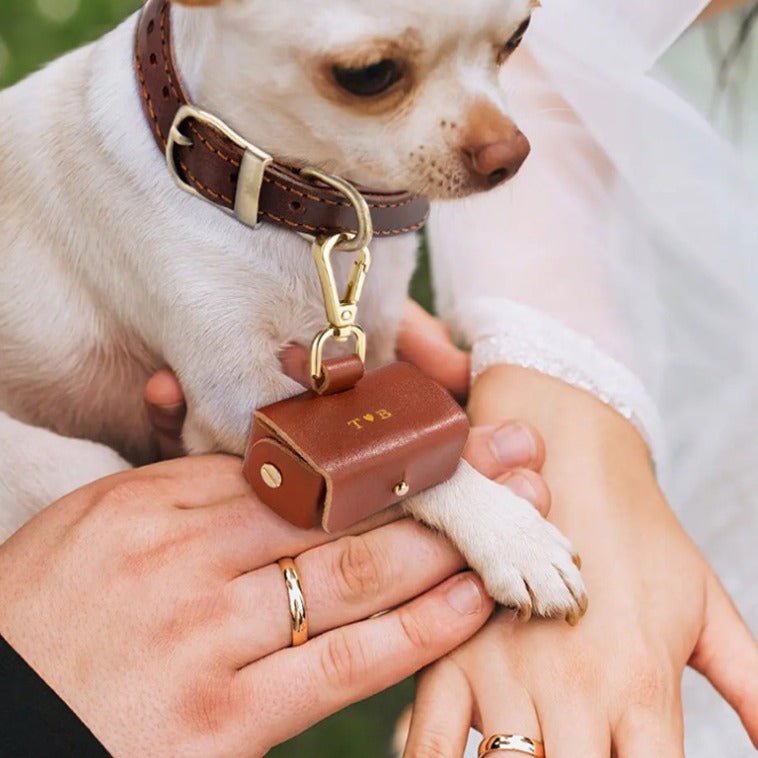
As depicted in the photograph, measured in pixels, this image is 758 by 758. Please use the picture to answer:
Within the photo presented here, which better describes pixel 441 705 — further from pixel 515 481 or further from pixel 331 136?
pixel 331 136

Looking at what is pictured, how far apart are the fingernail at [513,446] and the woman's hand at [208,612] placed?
0.14 meters

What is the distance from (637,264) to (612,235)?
0.20ft

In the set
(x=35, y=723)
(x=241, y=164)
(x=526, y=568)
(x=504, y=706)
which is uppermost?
(x=241, y=164)

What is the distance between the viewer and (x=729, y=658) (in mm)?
882

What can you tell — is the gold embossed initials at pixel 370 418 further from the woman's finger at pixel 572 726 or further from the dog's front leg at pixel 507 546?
the woman's finger at pixel 572 726

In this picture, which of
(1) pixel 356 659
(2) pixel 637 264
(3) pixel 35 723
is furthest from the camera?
(2) pixel 637 264

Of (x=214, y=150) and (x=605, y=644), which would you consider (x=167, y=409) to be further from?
(x=605, y=644)

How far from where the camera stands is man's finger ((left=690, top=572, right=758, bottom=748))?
2.81 ft

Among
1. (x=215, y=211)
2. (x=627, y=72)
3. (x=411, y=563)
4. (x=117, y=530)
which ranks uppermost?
(x=627, y=72)

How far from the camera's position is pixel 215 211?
795 millimetres

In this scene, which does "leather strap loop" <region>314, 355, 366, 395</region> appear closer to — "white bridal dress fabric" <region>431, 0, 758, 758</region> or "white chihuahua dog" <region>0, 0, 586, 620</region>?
"white chihuahua dog" <region>0, 0, 586, 620</region>

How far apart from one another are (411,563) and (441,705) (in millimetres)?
138

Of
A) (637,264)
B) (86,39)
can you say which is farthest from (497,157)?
(86,39)

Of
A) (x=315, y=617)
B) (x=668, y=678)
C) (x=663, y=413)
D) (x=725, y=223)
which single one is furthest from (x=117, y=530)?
(x=725, y=223)
